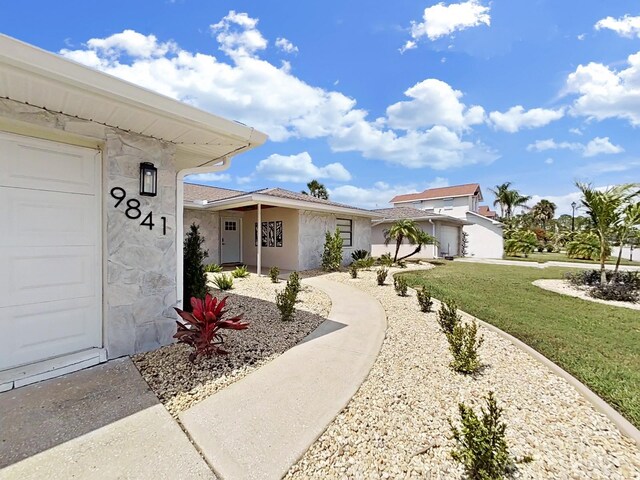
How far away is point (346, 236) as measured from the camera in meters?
15.6

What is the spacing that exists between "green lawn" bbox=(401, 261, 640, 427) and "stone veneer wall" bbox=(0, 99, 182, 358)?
219 inches

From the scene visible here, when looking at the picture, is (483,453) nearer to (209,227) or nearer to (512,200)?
(209,227)

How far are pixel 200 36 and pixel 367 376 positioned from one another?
8.59 meters

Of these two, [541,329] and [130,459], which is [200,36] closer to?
[130,459]

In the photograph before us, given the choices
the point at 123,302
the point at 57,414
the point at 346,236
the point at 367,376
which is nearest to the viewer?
the point at 57,414

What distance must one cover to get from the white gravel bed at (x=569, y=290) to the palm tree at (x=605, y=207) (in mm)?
808

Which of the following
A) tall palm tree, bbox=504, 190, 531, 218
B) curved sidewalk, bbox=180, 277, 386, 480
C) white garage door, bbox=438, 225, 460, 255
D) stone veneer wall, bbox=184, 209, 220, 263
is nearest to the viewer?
curved sidewalk, bbox=180, 277, 386, 480

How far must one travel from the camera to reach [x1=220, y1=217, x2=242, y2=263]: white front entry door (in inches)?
585

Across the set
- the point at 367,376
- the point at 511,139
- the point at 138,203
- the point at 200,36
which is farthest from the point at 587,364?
the point at 511,139

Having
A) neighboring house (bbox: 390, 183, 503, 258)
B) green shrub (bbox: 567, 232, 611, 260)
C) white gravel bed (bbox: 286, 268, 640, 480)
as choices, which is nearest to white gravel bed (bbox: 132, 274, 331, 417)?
white gravel bed (bbox: 286, 268, 640, 480)

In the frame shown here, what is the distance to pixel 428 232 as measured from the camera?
67.3ft

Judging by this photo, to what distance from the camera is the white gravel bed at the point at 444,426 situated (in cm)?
218

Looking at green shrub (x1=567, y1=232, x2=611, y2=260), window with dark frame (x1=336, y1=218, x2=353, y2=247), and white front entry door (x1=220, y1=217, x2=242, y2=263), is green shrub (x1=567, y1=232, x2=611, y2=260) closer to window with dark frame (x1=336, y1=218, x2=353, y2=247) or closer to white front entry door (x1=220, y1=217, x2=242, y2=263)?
window with dark frame (x1=336, y1=218, x2=353, y2=247)

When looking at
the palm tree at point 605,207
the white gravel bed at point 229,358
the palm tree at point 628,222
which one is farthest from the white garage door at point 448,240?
the white gravel bed at point 229,358
